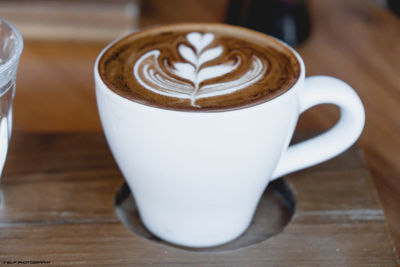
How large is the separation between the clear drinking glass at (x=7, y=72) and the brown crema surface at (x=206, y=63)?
0.20ft

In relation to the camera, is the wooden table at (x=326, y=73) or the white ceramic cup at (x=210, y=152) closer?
the white ceramic cup at (x=210, y=152)

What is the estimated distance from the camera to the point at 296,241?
43cm

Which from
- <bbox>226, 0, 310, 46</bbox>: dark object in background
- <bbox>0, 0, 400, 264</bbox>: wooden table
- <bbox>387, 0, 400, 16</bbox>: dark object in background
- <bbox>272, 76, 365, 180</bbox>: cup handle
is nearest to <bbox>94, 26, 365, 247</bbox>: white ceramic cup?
<bbox>272, 76, 365, 180</bbox>: cup handle

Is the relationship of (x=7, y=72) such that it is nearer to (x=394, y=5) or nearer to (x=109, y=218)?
(x=109, y=218)

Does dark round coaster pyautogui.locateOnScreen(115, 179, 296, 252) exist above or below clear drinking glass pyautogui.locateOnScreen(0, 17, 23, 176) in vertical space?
below

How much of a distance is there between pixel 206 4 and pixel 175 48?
0.47 metres

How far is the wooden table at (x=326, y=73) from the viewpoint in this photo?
0.59 meters

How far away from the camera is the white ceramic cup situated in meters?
0.35

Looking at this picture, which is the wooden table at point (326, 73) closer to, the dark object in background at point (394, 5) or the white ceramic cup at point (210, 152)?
the dark object in background at point (394, 5)

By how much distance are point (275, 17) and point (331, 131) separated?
343 millimetres

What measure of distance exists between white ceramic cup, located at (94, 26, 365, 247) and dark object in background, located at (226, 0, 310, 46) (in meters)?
0.34

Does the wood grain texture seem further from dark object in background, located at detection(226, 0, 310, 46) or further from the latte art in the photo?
dark object in background, located at detection(226, 0, 310, 46)

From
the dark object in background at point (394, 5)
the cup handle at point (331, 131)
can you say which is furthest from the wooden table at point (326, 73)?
the cup handle at point (331, 131)

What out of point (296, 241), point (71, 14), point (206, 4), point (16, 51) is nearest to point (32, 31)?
point (71, 14)
